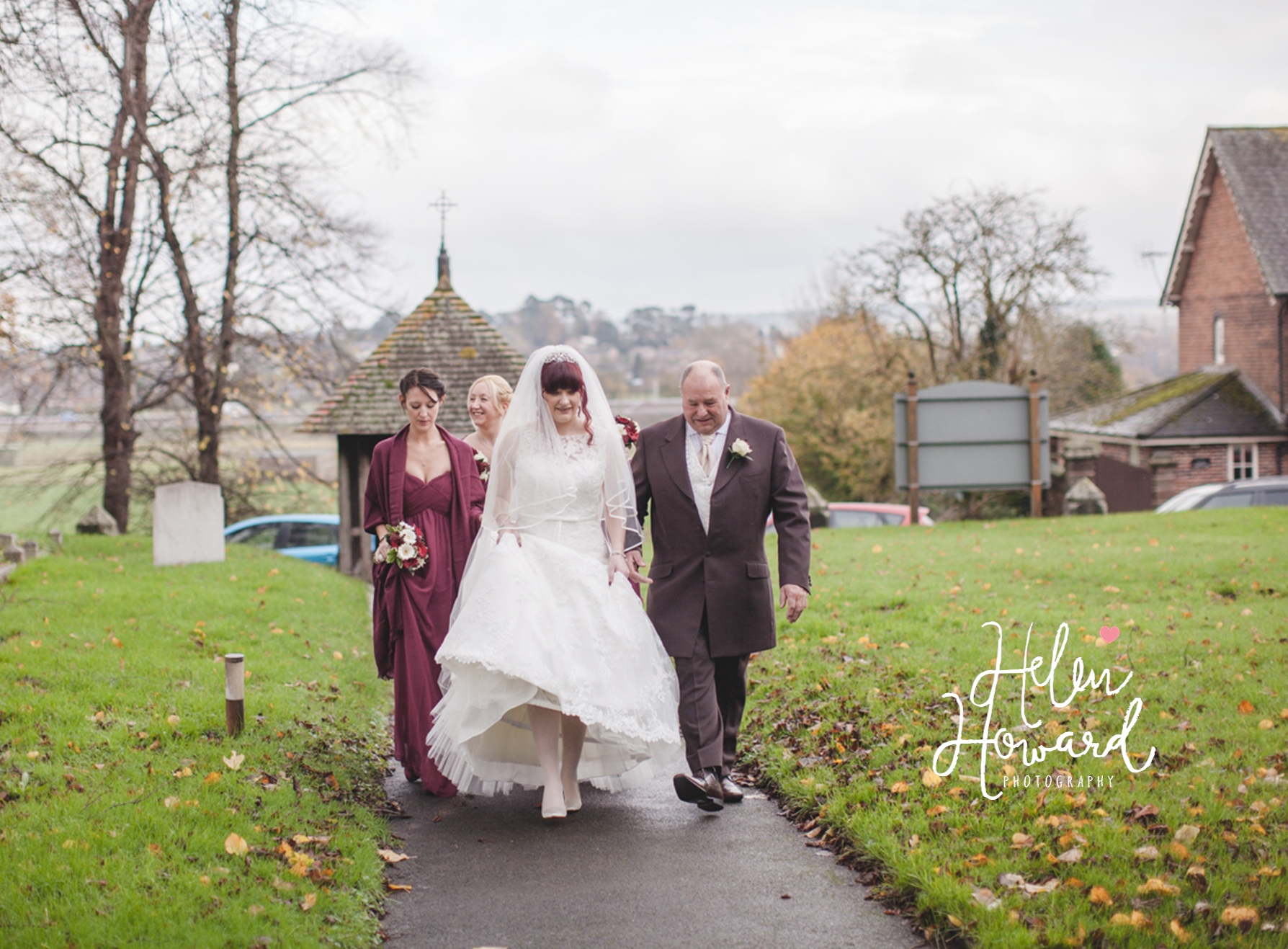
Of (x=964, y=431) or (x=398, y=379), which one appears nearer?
(x=398, y=379)

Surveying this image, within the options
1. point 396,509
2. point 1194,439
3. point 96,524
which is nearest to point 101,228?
point 96,524

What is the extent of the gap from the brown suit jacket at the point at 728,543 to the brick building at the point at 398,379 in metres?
10.6

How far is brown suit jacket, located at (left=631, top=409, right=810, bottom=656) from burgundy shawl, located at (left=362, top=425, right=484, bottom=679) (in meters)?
1.37

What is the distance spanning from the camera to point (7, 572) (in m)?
12.6

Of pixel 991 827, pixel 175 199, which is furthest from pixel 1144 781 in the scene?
pixel 175 199

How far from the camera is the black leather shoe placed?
5848 millimetres

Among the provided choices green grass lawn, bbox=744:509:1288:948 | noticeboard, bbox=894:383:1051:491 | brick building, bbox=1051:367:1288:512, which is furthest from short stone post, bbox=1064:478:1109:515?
green grass lawn, bbox=744:509:1288:948

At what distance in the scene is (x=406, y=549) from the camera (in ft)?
21.7

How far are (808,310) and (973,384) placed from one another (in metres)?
35.4

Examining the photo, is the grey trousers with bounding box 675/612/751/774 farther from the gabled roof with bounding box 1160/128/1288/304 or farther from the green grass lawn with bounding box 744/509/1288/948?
the gabled roof with bounding box 1160/128/1288/304

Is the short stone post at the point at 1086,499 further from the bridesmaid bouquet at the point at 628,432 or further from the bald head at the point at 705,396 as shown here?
the bald head at the point at 705,396

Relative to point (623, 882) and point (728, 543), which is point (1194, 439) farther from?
point (623, 882)

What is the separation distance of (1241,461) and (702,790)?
28.5 m

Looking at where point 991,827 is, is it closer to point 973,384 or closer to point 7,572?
point 7,572
